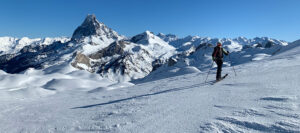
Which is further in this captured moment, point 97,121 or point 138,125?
point 97,121

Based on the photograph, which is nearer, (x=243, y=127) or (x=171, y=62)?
(x=243, y=127)

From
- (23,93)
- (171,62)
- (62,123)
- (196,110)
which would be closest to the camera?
(196,110)

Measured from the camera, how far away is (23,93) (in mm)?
19750

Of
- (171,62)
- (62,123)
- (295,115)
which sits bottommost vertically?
(62,123)

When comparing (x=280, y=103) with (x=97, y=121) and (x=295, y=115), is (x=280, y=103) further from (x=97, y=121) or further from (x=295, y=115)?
(x=97, y=121)

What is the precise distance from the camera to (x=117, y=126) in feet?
16.6

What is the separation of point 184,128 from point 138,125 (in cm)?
114

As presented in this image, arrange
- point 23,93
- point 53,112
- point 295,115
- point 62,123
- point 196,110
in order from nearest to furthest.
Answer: point 295,115 < point 196,110 < point 62,123 < point 53,112 < point 23,93

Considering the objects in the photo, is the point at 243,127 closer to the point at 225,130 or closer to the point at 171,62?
the point at 225,130

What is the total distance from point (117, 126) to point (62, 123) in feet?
6.42

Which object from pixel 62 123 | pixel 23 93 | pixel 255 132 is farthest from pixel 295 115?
pixel 23 93

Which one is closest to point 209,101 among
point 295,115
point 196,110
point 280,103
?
point 196,110

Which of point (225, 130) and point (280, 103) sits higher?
point (280, 103)

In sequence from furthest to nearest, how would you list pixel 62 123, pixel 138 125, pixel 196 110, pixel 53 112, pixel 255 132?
pixel 53 112 < pixel 62 123 < pixel 196 110 < pixel 138 125 < pixel 255 132
